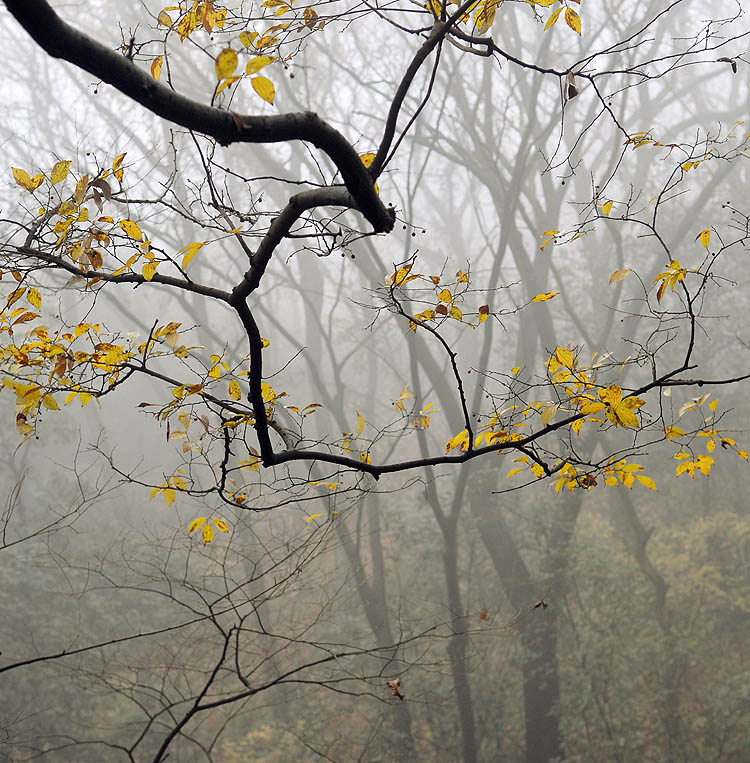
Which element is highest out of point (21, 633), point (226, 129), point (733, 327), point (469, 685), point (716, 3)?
point (716, 3)

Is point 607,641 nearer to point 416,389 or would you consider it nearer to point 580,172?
point 416,389

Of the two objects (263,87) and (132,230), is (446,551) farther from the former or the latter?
(263,87)

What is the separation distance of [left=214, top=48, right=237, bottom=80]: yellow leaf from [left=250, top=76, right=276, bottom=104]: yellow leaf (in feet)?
0.16

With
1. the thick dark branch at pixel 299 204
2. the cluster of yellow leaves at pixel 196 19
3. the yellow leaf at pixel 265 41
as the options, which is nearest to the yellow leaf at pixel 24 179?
the cluster of yellow leaves at pixel 196 19

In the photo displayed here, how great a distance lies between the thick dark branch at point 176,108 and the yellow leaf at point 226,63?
0.10 meters

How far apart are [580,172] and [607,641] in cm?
777

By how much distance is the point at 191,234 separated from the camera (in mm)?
9328

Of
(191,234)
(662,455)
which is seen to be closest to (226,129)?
(191,234)

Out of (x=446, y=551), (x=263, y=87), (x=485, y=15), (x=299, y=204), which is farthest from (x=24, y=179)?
(x=446, y=551)

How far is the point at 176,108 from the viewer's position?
1153 mm

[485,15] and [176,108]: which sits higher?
[485,15]

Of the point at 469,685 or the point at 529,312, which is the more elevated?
the point at 529,312

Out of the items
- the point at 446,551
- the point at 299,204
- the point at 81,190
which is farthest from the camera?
Result: the point at 446,551

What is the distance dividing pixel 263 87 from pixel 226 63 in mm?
93
